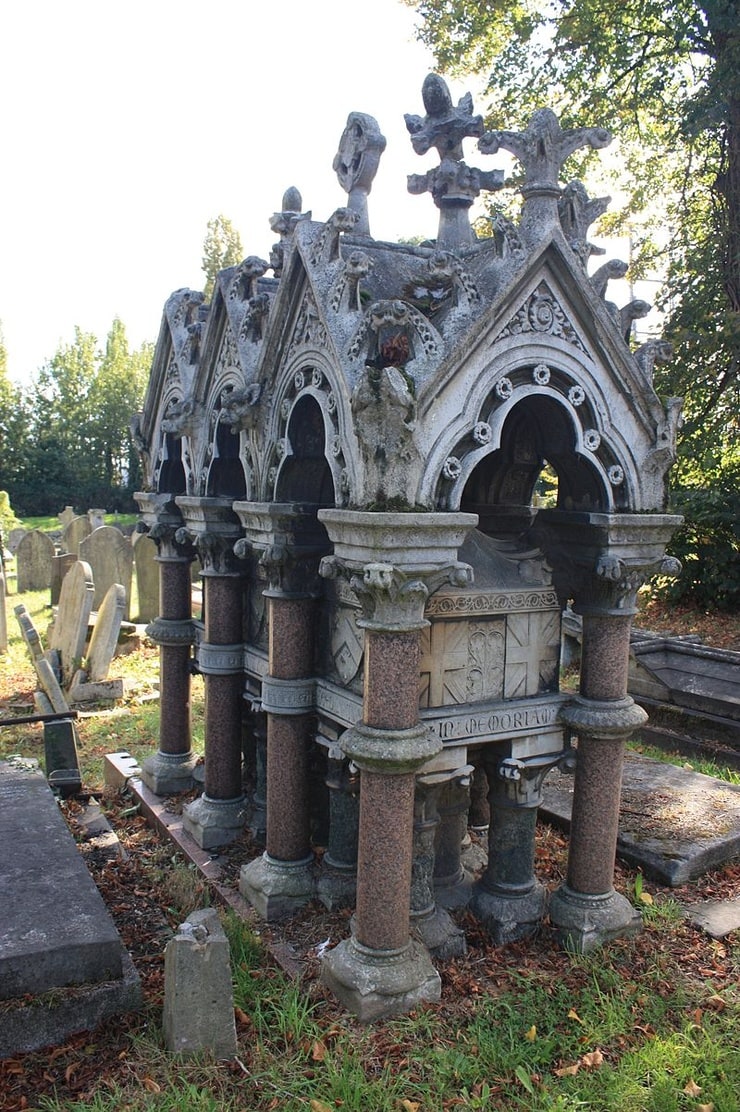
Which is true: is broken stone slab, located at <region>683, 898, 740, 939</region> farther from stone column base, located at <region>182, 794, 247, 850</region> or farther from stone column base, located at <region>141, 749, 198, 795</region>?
stone column base, located at <region>141, 749, 198, 795</region>

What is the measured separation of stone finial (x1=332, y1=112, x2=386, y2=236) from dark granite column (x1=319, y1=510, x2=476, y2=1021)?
2.06 meters

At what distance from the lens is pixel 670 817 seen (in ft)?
20.9

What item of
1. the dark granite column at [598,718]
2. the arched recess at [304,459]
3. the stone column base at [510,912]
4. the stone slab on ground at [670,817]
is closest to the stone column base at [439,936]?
the stone column base at [510,912]

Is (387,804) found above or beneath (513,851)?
above

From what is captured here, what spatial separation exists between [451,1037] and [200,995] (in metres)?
1.21

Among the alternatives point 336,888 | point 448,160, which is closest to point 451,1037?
point 336,888

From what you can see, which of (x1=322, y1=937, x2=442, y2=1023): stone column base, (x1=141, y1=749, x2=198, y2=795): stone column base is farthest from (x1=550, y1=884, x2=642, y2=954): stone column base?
(x1=141, y1=749, x2=198, y2=795): stone column base

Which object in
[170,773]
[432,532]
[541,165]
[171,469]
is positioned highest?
[541,165]

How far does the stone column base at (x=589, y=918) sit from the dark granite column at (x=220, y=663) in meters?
2.43

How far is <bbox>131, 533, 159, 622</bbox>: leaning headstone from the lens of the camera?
1559 cm

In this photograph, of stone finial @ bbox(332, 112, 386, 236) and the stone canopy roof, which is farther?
stone finial @ bbox(332, 112, 386, 236)

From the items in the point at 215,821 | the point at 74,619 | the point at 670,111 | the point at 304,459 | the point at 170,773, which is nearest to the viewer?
the point at 304,459

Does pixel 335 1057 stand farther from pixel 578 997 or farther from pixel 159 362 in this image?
pixel 159 362

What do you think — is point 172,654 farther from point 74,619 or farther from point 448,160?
point 74,619
